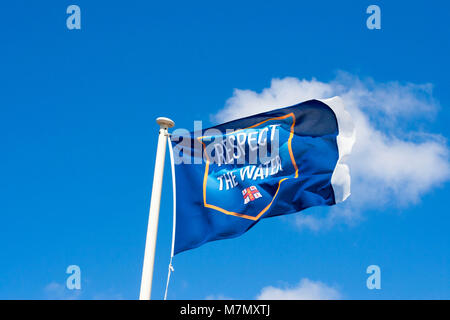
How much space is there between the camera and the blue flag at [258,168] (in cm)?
1215

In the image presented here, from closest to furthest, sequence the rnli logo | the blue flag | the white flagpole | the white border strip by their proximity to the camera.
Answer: the white flagpole < the blue flag < the rnli logo < the white border strip

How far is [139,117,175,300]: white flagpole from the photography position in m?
10.6

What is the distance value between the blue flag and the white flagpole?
1.16ft

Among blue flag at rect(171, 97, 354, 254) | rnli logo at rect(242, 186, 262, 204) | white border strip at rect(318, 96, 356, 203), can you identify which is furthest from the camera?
white border strip at rect(318, 96, 356, 203)

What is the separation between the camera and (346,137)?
43.0 ft

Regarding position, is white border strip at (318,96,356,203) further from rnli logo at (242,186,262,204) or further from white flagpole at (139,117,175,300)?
white flagpole at (139,117,175,300)

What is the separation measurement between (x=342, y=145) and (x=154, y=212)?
446cm

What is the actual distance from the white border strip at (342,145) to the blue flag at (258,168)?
21 mm

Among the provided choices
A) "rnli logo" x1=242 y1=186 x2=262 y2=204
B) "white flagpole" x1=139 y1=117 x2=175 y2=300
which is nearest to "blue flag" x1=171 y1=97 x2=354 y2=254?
"rnli logo" x1=242 y1=186 x2=262 y2=204

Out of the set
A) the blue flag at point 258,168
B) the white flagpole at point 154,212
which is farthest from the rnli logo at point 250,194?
the white flagpole at point 154,212

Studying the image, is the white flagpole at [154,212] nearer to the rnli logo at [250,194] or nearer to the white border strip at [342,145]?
the rnli logo at [250,194]
